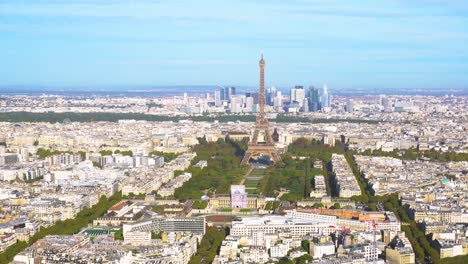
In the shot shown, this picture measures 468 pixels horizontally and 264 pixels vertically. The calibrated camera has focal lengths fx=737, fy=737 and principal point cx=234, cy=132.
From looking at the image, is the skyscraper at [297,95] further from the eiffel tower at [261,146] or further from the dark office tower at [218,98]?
the eiffel tower at [261,146]

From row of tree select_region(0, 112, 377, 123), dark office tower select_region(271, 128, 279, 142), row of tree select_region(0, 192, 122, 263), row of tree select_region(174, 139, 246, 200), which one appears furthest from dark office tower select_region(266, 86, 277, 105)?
row of tree select_region(0, 192, 122, 263)

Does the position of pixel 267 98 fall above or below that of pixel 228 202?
above

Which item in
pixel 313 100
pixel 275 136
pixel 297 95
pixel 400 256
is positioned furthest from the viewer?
pixel 297 95

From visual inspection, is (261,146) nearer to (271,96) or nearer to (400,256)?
(400,256)

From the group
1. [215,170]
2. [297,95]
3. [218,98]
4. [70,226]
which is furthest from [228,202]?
[218,98]

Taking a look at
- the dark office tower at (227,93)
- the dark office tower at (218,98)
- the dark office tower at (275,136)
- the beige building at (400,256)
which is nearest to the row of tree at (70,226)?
the beige building at (400,256)

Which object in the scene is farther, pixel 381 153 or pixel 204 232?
pixel 381 153

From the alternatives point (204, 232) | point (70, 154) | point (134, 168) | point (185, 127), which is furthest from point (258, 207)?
point (185, 127)

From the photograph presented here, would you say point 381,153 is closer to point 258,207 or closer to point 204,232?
point 258,207
